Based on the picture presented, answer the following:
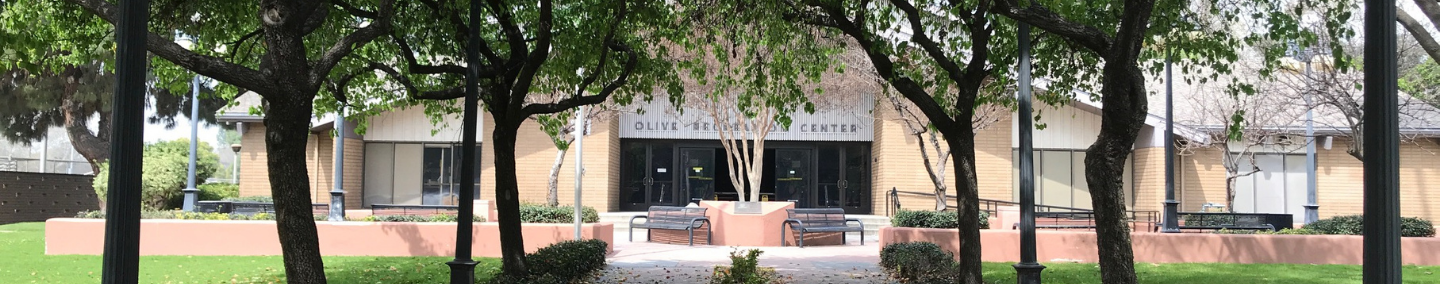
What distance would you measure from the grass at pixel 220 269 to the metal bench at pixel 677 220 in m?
6.38

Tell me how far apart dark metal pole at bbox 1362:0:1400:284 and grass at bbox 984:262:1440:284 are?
7902 mm

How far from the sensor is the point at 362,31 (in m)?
9.28

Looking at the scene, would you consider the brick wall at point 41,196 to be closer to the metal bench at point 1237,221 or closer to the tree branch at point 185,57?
the tree branch at point 185,57

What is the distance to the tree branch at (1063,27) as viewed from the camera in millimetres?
9398

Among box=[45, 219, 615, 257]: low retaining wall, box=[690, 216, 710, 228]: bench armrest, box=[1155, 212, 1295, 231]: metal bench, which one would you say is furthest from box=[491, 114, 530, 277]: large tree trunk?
box=[1155, 212, 1295, 231]: metal bench

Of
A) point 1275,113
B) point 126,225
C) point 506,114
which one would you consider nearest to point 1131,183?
point 1275,113

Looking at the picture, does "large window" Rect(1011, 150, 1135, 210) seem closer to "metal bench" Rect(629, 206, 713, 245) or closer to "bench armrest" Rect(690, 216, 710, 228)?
"metal bench" Rect(629, 206, 713, 245)

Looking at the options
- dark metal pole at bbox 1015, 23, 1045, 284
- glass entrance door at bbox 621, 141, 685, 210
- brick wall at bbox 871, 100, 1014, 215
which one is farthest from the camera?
glass entrance door at bbox 621, 141, 685, 210

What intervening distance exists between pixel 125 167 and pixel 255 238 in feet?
43.0

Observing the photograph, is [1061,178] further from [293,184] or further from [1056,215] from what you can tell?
[293,184]

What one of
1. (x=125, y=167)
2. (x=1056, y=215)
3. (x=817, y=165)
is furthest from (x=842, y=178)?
(x=125, y=167)

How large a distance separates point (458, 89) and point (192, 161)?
1344cm

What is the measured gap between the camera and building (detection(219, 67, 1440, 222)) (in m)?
29.0

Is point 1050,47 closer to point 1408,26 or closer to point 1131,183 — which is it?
point 1408,26
